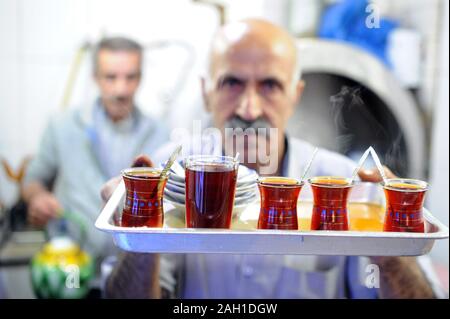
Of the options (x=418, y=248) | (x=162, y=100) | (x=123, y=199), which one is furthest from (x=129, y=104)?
(x=418, y=248)

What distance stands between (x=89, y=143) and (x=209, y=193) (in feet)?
2.53

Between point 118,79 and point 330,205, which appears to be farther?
point 118,79

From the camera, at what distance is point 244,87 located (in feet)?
3.48

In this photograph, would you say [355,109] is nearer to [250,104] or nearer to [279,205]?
[250,104]

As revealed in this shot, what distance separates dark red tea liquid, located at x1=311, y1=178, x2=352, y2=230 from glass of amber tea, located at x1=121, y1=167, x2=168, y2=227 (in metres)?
0.22

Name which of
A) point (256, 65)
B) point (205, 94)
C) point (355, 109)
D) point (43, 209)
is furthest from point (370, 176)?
point (43, 209)

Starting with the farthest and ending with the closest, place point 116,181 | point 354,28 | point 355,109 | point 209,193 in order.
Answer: point 354,28
point 355,109
point 116,181
point 209,193

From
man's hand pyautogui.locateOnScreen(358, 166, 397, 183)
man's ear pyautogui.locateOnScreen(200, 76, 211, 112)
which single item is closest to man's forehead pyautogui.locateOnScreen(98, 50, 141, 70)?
man's ear pyautogui.locateOnScreen(200, 76, 211, 112)

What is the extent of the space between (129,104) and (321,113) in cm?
55

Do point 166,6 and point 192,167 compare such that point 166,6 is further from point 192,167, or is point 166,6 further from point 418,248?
point 418,248

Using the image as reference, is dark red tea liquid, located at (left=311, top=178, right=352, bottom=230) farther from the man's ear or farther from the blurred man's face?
the blurred man's face

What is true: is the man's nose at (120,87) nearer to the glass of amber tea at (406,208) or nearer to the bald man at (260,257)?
the bald man at (260,257)

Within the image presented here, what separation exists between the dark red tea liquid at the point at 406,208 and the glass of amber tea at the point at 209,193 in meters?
0.22

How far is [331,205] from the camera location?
2.74 feet
